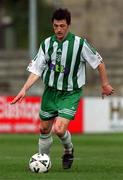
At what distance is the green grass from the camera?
13.1 metres

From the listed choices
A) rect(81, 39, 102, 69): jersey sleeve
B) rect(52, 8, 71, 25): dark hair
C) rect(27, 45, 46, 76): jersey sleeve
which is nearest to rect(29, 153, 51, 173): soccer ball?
rect(27, 45, 46, 76): jersey sleeve

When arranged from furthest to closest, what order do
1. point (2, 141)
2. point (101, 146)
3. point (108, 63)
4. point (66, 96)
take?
point (108, 63), point (2, 141), point (101, 146), point (66, 96)

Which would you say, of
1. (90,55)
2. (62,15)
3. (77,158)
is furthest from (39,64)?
(77,158)

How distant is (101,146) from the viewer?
831 inches

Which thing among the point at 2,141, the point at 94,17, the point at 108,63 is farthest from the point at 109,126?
the point at 94,17

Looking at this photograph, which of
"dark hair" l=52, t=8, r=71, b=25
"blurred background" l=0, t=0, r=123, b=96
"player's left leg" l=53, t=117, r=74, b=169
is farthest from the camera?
"blurred background" l=0, t=0, r=123, b=96

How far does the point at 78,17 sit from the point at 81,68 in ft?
105

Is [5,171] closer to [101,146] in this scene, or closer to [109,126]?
[101,146]

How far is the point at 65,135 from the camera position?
13.7 meters

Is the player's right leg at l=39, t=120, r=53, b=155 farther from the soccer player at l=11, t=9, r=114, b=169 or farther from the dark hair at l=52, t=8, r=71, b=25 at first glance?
the dark hair at l=52, t=8, r=71, b=25

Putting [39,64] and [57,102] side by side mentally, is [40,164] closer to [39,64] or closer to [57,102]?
[57,102]

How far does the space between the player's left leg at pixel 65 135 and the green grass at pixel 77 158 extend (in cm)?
15

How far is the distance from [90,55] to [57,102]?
820 mm

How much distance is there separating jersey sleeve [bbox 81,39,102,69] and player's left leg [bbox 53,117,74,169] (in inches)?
35.6
